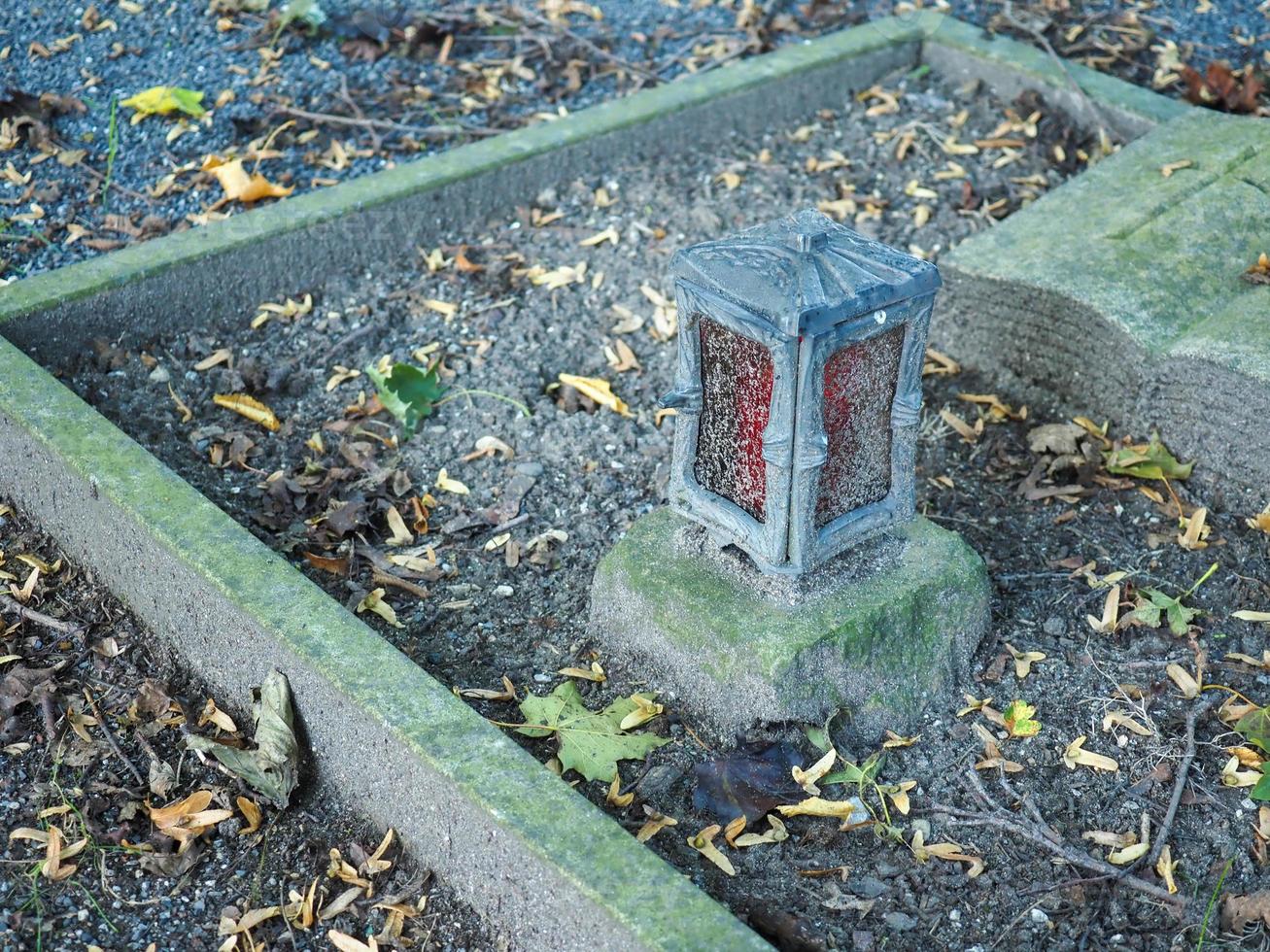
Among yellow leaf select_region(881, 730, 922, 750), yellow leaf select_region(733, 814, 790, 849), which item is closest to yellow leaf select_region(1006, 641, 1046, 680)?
yellow leaf select_region(881, 730, 922, 750)

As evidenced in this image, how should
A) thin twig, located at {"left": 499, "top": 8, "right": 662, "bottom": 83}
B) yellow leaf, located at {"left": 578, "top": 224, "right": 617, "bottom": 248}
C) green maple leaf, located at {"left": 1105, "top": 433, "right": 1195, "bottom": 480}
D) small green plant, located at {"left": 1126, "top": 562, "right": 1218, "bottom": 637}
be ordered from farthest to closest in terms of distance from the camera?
thin twig, located at {"left": 499, "top": 8, "right": 662, "bottom": 83} < yellow leaf, located at {"left": 578, "top": 224, "right": 617, "bottom": 248} < green maple leaf, located at {"left": 1105, "top": 433, "right": 1195, "bottom": 480} < small green plant, located at {"left": 1126, "top": 562, "right": 1218, "bottom": 637}

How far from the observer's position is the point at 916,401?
261cm

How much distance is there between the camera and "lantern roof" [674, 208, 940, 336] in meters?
2.36

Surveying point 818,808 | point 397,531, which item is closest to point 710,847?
point 818,808

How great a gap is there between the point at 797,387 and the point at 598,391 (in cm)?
130

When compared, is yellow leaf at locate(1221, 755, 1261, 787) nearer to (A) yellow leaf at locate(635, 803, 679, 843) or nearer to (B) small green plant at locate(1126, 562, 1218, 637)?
(B) small green plant at locate(1126, 562, 1218, 637)

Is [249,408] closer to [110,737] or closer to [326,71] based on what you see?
[110,737]

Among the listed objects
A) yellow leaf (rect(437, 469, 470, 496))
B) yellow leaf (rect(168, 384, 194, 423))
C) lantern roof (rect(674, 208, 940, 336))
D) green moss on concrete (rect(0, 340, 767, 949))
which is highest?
lantern roof (rect(674, 208, 940, 336))

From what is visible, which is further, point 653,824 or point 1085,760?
point 1085,760

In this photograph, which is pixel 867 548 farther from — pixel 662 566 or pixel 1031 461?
pixel 1031 461

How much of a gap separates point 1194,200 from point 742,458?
1.95 m

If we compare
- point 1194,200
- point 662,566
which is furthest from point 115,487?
point 1194,200

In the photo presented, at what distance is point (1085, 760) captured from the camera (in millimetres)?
2672

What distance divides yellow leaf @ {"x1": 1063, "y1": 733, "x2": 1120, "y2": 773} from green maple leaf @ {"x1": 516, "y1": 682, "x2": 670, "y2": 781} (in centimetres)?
77
